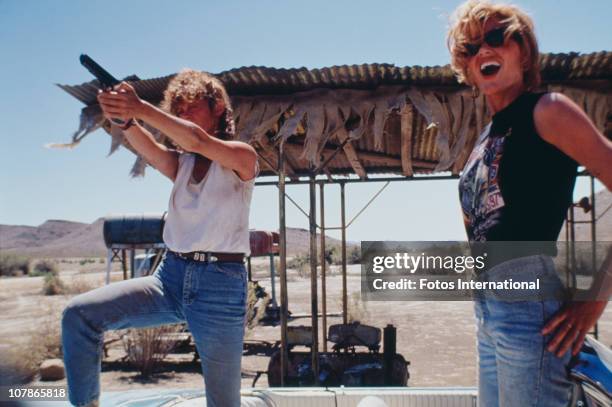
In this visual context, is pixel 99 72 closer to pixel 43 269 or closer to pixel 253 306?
pixel 253 306

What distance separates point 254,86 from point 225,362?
280 cm

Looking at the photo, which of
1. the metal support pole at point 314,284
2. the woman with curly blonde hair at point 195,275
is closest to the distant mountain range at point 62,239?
the metal support pole at point 314,284

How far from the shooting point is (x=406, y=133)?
511 centimetres

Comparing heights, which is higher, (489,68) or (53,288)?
(489,68)

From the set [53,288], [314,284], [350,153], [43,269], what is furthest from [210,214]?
[43,269]

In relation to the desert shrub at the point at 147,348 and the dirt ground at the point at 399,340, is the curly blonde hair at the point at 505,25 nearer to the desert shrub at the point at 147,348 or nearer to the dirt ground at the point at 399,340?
the dirt ground at the point at 399,340

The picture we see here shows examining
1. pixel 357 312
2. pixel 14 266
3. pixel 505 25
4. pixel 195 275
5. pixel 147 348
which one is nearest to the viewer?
pixel 505 25

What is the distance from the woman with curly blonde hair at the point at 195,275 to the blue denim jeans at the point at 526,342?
0.91 meters

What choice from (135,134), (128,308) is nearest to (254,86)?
(135,134)

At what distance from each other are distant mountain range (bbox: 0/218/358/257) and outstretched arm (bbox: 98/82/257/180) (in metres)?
74.8

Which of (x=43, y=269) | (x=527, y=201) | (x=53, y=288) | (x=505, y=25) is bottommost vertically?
(x=53, y=288)

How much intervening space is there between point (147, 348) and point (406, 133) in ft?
18.7

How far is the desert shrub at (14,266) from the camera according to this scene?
4366cm

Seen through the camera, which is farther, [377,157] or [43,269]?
[43,269]
